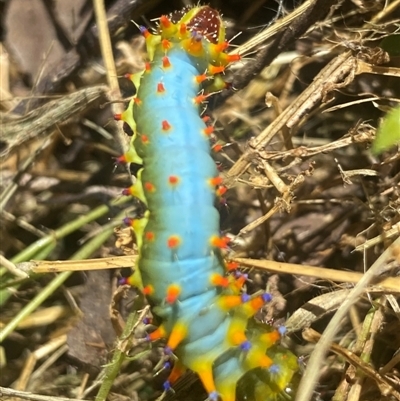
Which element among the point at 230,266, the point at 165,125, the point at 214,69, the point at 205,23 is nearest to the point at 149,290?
the point at 230,266

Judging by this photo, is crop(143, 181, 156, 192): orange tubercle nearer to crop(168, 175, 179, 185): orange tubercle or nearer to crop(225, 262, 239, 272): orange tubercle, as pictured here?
crop(168, 175, 179, 185): orange tubercle

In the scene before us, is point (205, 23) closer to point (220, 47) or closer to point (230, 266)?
point (220, 47)

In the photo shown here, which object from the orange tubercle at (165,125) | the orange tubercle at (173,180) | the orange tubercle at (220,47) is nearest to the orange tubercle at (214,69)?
the orange tubercle at (220,47)

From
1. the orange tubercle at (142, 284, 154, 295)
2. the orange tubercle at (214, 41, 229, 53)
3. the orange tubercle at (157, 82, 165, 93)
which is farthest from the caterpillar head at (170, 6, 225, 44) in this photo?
the orange tubercle at (142, 284, 154, 295)

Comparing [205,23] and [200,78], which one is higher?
[205,23]

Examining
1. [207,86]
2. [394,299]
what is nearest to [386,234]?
[394,299]

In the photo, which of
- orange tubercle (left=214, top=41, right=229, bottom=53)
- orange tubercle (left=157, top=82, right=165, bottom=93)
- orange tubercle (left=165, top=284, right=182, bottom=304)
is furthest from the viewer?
orange tubercle (left=214, top=41, right=229, bottom=53)

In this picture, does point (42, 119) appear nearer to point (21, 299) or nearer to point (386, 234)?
point (21, 299)
